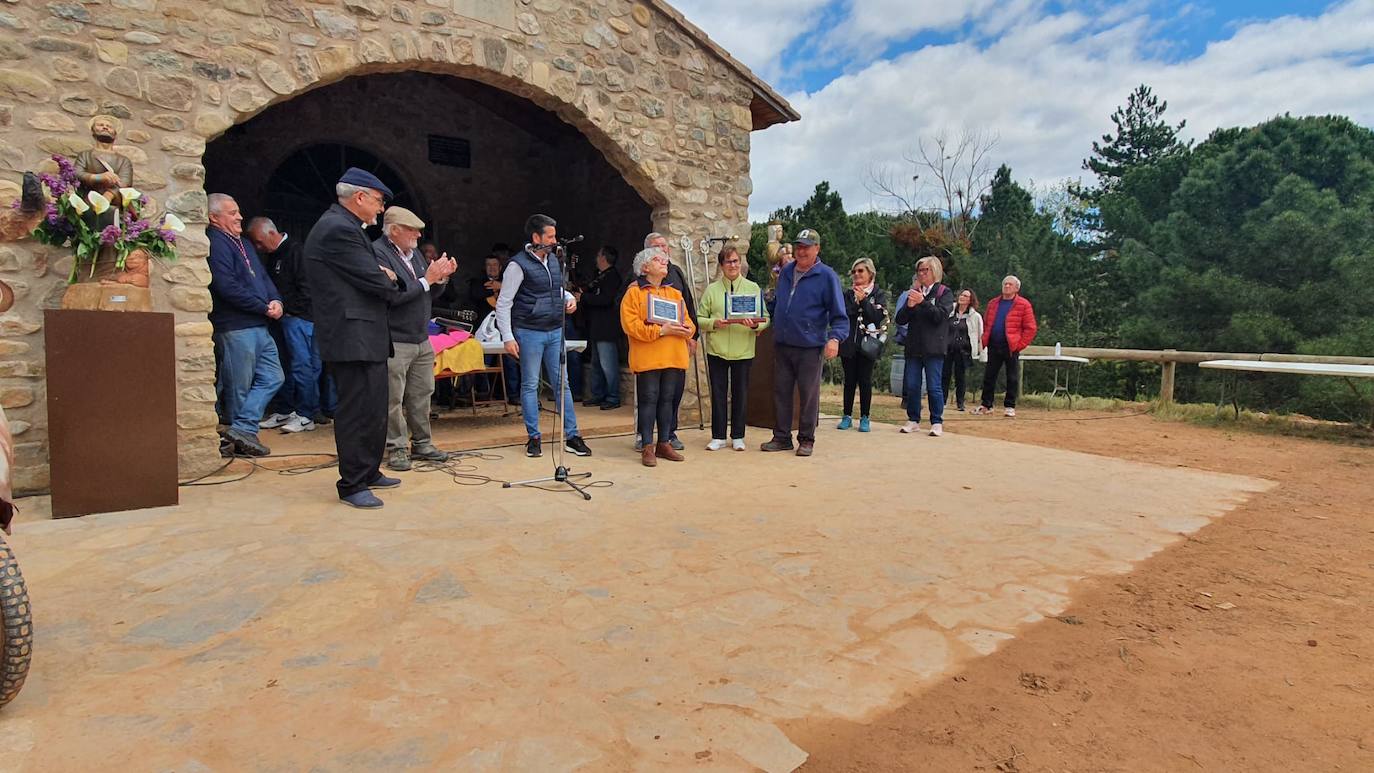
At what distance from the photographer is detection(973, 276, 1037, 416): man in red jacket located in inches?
328

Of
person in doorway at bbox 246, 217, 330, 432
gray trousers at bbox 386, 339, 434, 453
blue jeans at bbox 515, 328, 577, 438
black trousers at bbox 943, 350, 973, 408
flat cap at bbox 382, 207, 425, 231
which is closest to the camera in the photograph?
flat cap at bbox 382, 207, 425, 231

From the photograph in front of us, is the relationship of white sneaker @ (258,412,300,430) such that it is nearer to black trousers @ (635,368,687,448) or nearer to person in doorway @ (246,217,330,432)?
person in doorway @ (246,217,330,432)

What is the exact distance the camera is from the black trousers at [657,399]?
5.17 meters

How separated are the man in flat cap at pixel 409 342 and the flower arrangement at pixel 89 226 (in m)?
1.10

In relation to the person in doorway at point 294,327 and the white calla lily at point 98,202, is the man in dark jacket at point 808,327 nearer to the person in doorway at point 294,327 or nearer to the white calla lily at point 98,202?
the person in doorway at point 294,327

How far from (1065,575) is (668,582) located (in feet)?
5.43

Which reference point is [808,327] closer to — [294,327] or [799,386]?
[799,386]

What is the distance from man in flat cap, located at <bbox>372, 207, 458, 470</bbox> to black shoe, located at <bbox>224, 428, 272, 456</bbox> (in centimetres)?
85

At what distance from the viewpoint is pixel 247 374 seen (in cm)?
490

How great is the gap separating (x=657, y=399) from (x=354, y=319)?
217cm

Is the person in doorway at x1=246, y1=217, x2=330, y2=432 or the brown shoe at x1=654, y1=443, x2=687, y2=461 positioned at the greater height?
the person in doorway at x1=246, y1=217, x2=330, y2=432

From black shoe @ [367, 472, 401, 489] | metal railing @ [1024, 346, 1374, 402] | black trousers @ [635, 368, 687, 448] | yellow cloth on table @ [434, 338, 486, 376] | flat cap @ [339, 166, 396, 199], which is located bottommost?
black shoe @ [367, 472, 401, 489]

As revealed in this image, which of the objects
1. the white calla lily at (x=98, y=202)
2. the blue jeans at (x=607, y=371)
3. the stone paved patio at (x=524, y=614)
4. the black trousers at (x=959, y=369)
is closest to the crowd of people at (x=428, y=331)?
the stone paved patio at (x=524, y=614)

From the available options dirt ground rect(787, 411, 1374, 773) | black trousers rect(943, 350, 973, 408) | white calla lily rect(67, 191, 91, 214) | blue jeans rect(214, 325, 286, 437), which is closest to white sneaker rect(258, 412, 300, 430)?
blue jeans rect(214, 325, 286, 437)
